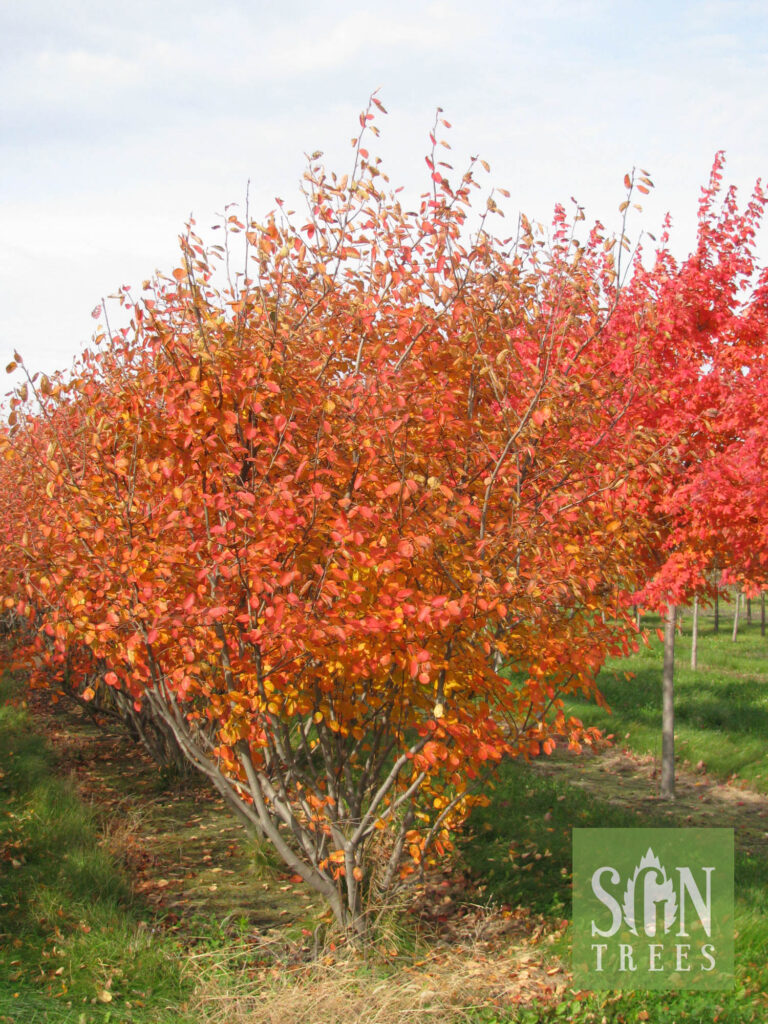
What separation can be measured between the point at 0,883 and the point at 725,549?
20.3 ft

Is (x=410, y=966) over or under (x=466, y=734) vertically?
under

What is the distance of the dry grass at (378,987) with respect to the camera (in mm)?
3588

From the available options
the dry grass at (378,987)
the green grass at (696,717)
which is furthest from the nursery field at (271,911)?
the green grass at (696,717)

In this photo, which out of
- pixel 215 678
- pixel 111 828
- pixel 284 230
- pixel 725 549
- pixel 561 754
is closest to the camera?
pixel 284 230

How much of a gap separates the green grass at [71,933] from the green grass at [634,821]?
168 cm

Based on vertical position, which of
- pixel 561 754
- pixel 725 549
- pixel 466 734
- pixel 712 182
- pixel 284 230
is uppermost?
pixel 712 182

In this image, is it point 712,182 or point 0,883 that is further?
point 712,182

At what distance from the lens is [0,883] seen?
16.3 feet

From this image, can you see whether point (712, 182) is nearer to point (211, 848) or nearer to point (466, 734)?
point (466, 734)

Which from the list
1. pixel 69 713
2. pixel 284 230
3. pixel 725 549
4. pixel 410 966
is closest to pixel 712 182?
pixel 725 549

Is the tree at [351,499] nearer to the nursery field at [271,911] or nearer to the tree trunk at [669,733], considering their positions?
the nursery field at [271,911]

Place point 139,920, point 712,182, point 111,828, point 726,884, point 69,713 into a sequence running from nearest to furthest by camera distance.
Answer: point 139,920
point 726,884
point 111,828
point 712,182
point 69,713

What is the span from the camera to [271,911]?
5.19 metres

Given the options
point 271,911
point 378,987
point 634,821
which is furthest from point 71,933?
point 634,821
